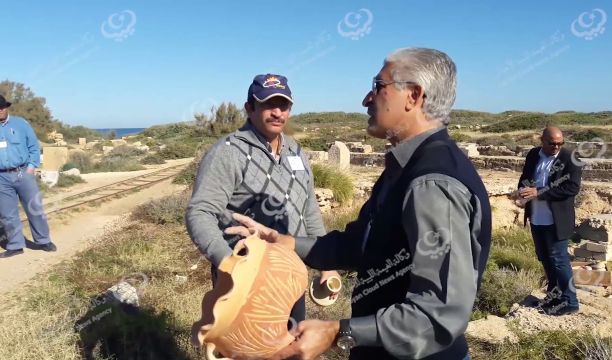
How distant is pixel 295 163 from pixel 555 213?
9.74 ft

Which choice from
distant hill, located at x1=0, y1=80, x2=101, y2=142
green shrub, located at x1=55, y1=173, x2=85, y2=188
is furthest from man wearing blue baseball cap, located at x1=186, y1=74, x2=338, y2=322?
distant hill, located at x1=0, y1=80, x2=101, y2=142

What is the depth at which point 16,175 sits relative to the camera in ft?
20.9

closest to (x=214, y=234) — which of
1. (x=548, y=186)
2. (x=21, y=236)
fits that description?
(x=548, y=186)

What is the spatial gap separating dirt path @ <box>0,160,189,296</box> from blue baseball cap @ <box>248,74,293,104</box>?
4073mm

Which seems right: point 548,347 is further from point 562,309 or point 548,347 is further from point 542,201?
point 542,201

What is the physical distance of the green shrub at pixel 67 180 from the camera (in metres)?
13.1

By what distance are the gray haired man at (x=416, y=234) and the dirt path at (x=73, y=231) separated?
16.1ft

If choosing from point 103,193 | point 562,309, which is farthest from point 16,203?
point 562,309

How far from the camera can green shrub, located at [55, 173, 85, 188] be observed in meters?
13.1

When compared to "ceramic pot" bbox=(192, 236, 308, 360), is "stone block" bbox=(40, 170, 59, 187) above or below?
below

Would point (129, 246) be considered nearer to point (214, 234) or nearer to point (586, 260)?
point (214, 234)

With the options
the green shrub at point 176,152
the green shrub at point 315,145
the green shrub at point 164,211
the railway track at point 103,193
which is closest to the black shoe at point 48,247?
the green shrub at point 164,211
